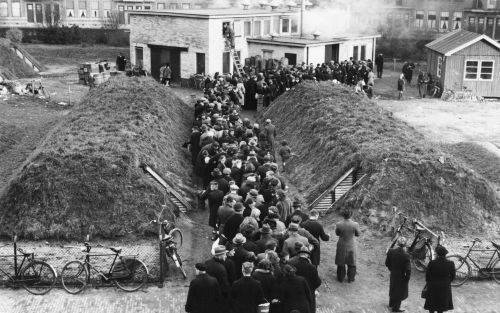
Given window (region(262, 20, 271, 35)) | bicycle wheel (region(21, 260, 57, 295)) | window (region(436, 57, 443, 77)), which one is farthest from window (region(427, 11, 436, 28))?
bicycle wheel (region(21, 260, 57, 295))

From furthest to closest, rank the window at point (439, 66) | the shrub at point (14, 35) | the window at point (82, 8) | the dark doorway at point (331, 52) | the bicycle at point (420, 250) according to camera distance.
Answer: the window at point (82, 8) → the shrub at point (14, 35) → the dark doorway at point (331, 52) → the window at point (439, 66) → the bicycle at point (420, 250)

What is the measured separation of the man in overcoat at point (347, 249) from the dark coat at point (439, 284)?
7.07 ft

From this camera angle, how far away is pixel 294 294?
1165cm

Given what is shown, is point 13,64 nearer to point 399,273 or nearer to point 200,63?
point 200,63

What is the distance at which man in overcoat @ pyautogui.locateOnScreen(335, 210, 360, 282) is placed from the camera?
15016 mm

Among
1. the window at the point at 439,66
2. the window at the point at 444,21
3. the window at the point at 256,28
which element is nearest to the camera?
the window at the point at 439,66

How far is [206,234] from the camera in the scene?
17.9 metres

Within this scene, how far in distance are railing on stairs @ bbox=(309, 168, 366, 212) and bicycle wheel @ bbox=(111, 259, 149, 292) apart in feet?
21.2

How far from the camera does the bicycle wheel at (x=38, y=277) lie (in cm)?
1425

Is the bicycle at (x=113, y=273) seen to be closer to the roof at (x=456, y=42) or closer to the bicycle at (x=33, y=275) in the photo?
the bicycle at (x=33, y=275)

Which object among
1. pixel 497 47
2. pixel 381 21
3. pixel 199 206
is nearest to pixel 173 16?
pixel 497 47

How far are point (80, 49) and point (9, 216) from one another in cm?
4581

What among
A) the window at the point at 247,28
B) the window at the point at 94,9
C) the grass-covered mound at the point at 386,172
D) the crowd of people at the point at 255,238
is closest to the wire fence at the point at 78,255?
the crowd of people at the point at 255,238

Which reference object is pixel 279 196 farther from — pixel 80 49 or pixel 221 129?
pixel 80 49
